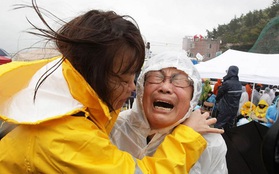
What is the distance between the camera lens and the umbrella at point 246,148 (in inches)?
72.5

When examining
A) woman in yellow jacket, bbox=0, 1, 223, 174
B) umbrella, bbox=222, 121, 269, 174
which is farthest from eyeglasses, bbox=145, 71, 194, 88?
umbrella, bbox=222, 121, 269, 174

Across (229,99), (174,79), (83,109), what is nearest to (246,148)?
(174,79)

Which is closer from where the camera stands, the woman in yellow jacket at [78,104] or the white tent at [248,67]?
the woman in yellow jacket at [78,104]

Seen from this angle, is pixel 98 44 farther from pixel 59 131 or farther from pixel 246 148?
pixel 246 148

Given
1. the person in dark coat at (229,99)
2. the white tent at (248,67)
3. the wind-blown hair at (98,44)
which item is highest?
the wind-blown hair at (98,44)

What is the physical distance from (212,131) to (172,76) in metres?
0.39

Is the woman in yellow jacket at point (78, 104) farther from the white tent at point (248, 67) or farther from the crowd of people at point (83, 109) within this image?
the white tent at point (248, 67)

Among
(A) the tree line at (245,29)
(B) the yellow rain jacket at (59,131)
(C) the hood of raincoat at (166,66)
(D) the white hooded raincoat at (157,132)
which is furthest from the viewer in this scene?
(A) the tree line at (245,29)

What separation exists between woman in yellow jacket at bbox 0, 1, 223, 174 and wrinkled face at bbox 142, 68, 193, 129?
0.26 meters

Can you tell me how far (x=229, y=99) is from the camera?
5785 millimetres

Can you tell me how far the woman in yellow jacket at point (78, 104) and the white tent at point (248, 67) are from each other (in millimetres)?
5750

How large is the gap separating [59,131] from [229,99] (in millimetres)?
5356

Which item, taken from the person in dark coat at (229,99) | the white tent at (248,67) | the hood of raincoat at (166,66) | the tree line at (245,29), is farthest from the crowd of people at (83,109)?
the tree line at (245,29)

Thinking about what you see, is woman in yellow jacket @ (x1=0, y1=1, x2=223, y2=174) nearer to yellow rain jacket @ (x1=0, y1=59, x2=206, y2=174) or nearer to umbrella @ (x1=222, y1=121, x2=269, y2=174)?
yellow rain jacket @ (x1=0, y1=59, x2=206, y2=174)
